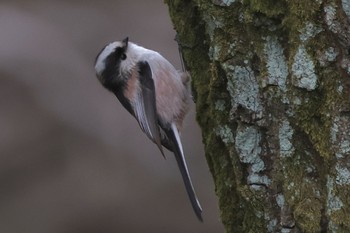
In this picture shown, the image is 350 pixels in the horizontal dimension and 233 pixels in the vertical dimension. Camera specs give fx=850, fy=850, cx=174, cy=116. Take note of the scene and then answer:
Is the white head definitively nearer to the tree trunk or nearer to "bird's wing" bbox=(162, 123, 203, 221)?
"bird's wing" bbox=(162, 123, 203, 221)

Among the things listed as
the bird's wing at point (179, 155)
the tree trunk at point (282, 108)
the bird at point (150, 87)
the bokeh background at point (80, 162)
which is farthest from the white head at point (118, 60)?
the bokeh background at point (80, 162)

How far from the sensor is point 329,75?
7.52ft

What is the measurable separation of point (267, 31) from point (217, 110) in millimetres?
337

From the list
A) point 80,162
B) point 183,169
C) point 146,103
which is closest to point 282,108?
point 183,169

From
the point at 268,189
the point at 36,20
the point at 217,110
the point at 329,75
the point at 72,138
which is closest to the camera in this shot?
the point at 329,75

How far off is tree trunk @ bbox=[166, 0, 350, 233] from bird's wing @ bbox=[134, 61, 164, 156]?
1.26m

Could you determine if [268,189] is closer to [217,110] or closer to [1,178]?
[217,110]

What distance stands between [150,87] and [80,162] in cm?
295

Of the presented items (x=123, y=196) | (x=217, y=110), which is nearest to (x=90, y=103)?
(x=123, y=196)

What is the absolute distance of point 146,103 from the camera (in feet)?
13.0

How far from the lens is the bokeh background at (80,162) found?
6742mm

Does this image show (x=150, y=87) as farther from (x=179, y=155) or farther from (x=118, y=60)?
(x=179, y=155)

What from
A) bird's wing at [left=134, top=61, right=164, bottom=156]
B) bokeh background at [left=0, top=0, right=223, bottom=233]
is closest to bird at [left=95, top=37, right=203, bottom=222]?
bird's wing at [left=134, top=61, right=164, bottom=156]

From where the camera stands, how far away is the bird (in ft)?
12.8
